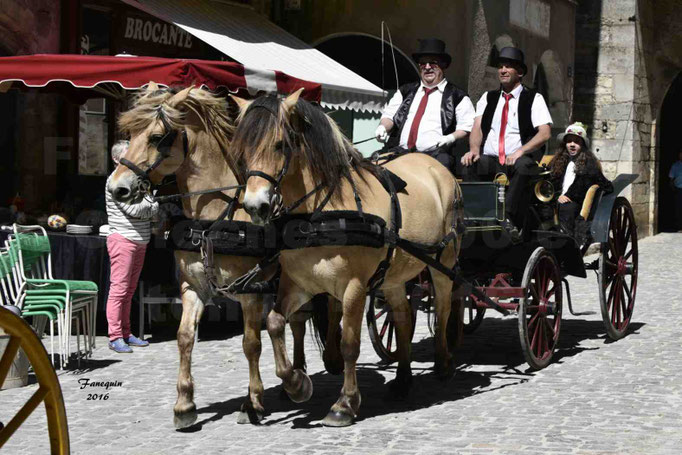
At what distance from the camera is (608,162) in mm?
22016

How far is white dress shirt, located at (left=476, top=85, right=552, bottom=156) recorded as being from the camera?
849cm

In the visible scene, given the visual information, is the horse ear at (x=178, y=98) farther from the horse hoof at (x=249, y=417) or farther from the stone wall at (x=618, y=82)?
the stone wall at (x=618, y=82)

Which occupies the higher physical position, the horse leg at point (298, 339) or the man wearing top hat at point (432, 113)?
the man wearing top hat at point (432, 113)

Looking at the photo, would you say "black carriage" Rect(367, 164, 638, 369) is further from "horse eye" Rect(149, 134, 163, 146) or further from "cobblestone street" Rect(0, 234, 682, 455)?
"horse eye" Rect(149, 134, 163, 146)

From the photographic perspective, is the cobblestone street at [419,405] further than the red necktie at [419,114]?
No

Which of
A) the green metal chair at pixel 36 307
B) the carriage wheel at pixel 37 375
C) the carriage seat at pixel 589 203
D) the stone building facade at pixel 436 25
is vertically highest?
the stone building facade at pixel 436 25

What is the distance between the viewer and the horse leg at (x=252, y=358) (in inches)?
255

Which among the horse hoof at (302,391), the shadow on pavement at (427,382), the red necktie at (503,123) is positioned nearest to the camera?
the horse hoof at (302,391)

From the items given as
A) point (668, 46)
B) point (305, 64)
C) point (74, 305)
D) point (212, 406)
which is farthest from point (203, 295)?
point (668, 46)

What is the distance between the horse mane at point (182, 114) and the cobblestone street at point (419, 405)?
5.02 ft

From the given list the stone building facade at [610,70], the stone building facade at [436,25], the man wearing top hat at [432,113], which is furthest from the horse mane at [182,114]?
the stone building facade at [610,70]

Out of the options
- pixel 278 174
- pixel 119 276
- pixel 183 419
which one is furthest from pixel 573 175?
pixel 183 419

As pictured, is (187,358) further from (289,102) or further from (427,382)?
(427,382)

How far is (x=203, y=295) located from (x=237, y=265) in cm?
29
